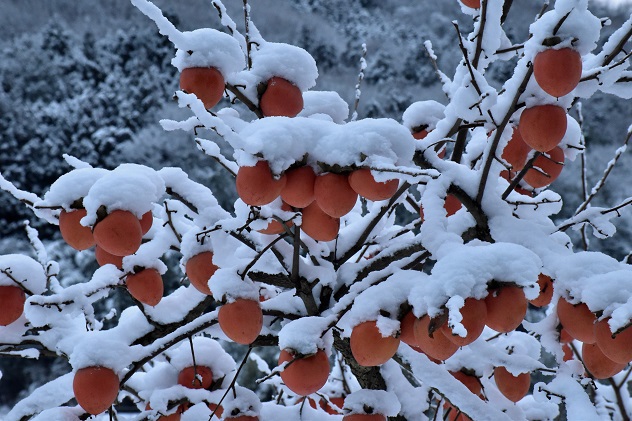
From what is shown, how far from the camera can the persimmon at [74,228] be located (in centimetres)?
61

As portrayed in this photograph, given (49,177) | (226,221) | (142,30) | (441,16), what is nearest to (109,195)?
(226,221)

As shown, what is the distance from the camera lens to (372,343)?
1.61ft

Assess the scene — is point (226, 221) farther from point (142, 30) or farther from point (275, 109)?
point (142, 30)

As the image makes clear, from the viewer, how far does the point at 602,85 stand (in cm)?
56

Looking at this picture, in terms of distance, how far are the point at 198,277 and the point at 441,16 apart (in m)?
6.50

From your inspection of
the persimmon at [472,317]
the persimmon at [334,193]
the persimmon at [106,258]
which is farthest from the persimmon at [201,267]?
the persimmon at [472,317]

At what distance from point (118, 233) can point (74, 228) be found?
8 cm

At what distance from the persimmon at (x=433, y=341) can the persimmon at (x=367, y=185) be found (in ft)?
0.39

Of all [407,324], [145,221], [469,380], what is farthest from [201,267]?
[469,380]

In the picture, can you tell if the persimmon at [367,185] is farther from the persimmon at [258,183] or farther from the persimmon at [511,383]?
the persimmon at [511,383]

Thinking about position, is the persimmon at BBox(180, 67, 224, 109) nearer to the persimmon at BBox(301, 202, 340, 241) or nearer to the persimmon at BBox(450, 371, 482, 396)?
the persimmon at BBox(301, 202, 340, 241)

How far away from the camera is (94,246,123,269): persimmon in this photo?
0.69 metres

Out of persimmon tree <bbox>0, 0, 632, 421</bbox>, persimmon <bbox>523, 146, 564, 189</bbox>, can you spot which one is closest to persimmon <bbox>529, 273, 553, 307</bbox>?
persimmon tree <bbox>0, 0, 632, 421</bbox>

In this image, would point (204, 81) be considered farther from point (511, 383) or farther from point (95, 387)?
point (511, 383)
